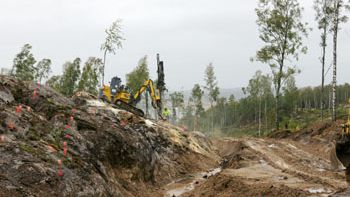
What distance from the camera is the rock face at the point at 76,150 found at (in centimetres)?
884

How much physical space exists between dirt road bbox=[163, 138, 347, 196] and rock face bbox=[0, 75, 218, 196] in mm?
1723

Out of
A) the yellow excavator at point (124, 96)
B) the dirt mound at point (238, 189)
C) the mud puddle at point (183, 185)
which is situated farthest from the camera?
the yellow excavator at point (124, 96)

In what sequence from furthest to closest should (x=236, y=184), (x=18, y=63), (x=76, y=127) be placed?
(x=18, y=63) → (x=76, y=127) → (x=236, y=184)

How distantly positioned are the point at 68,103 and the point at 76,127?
Answer: 2.95 m

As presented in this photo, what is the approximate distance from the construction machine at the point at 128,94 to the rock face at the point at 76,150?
143 inches

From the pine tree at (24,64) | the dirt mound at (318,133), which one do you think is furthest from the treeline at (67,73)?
the dirt mound at (318,133)

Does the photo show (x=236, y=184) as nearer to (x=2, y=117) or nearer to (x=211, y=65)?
(x=2, y=117)

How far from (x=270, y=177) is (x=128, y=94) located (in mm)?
14573

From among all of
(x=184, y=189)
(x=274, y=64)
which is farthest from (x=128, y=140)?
(x=274, y=64)

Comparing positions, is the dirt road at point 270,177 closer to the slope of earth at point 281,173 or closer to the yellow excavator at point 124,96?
the slope of earth at point 281,173

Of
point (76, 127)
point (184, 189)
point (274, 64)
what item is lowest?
point (184, 189)

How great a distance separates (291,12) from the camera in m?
36.2

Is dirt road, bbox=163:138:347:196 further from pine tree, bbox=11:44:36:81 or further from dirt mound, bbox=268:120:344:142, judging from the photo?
pine tree, bbox=11:44:36:81

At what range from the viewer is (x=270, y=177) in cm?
1352
